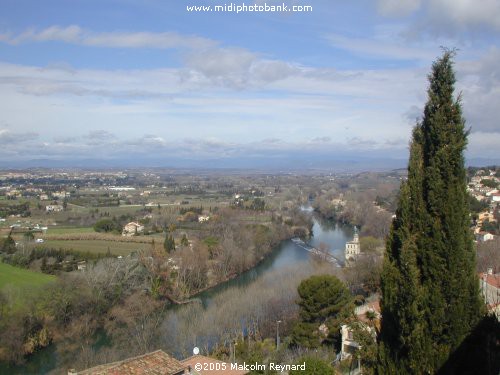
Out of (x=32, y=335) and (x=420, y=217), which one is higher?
(x=420, y=217)

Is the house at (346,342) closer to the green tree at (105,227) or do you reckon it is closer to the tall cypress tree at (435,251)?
the tall cypress tree at (435,251)

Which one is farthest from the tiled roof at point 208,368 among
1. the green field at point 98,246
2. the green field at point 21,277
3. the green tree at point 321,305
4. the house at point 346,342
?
the green field at point 98,246

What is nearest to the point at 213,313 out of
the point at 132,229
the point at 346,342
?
the point at 346,342

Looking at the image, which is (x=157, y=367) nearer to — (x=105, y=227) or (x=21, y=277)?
(x=21, y=277)

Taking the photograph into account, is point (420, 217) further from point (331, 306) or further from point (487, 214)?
point (487, 214)

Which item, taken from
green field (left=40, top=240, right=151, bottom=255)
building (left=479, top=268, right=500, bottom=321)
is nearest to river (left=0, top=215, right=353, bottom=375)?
building (left=479, top=268, right=500, bottom=321)

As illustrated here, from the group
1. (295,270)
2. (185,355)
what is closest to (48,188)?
(295,270)
